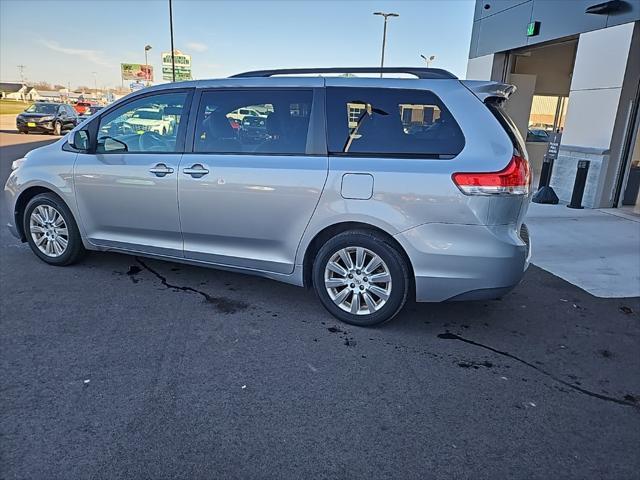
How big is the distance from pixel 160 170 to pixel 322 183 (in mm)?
1528

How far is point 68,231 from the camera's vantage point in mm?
4820

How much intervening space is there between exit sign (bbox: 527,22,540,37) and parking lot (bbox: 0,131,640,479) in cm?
802

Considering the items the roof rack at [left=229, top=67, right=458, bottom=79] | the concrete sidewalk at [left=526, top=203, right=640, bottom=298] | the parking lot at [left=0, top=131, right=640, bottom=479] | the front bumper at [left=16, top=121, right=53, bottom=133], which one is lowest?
the parking lot at [left=0, top=131, right=640, bottom=479]

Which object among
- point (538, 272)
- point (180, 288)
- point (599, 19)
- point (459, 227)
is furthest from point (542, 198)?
point (180, 288)

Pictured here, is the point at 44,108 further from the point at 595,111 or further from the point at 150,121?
the point at 595,111

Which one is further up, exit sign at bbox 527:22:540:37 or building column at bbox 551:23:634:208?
exit sign at bbox 527:22:540:37

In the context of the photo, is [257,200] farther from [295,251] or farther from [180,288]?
[180,288]

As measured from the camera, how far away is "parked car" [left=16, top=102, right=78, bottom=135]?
22.9 metres

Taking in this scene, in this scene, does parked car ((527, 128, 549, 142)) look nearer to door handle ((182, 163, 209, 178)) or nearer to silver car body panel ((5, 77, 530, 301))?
silver car body panel ((5, 77, 530, 301))

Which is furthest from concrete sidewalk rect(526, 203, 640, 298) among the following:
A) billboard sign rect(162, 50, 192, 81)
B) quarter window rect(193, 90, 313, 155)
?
billboard sign rect(162, 50, 192, 81)

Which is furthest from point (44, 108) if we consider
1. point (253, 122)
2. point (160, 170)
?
point (253, 122)

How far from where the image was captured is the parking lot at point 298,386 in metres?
2.36

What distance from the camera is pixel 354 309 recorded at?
3832 millimetres

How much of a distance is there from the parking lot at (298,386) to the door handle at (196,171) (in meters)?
1.09
